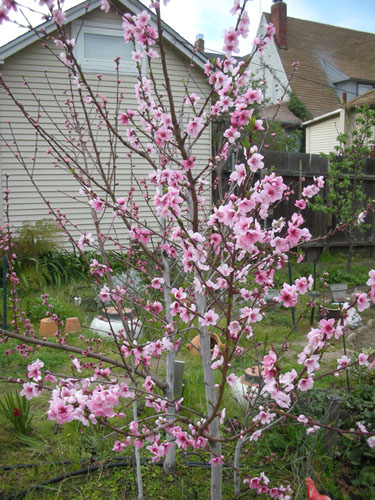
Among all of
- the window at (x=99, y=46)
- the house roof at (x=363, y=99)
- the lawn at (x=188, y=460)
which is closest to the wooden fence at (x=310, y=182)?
the window at (x=99, y=46)

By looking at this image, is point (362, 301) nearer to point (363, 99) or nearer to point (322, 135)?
point (363, 99)

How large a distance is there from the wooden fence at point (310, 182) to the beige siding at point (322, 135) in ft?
27.7

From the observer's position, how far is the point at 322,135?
1778cm

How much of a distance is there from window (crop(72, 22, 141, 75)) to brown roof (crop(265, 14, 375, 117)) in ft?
42.9

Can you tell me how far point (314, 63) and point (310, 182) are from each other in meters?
15.9

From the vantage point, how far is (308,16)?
23.7 meters

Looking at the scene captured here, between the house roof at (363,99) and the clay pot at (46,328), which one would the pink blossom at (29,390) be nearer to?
the clay pot at (46,328)

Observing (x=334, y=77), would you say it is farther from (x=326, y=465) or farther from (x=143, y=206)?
(x=326, y=465)

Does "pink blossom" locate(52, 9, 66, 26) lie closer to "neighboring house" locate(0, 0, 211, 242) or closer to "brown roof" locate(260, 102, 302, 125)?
"neighboring house" locate(0, 0, 211, 242)

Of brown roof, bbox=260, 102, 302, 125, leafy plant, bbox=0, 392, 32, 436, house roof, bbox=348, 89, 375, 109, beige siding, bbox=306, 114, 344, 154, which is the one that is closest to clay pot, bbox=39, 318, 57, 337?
leafy plant, bbox=0, 392, 32, 436

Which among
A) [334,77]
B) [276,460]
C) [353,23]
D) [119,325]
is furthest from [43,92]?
[353,23]

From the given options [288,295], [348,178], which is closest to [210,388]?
[288,295]

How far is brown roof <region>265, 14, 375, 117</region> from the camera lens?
791 inches

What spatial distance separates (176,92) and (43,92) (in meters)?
2.66
